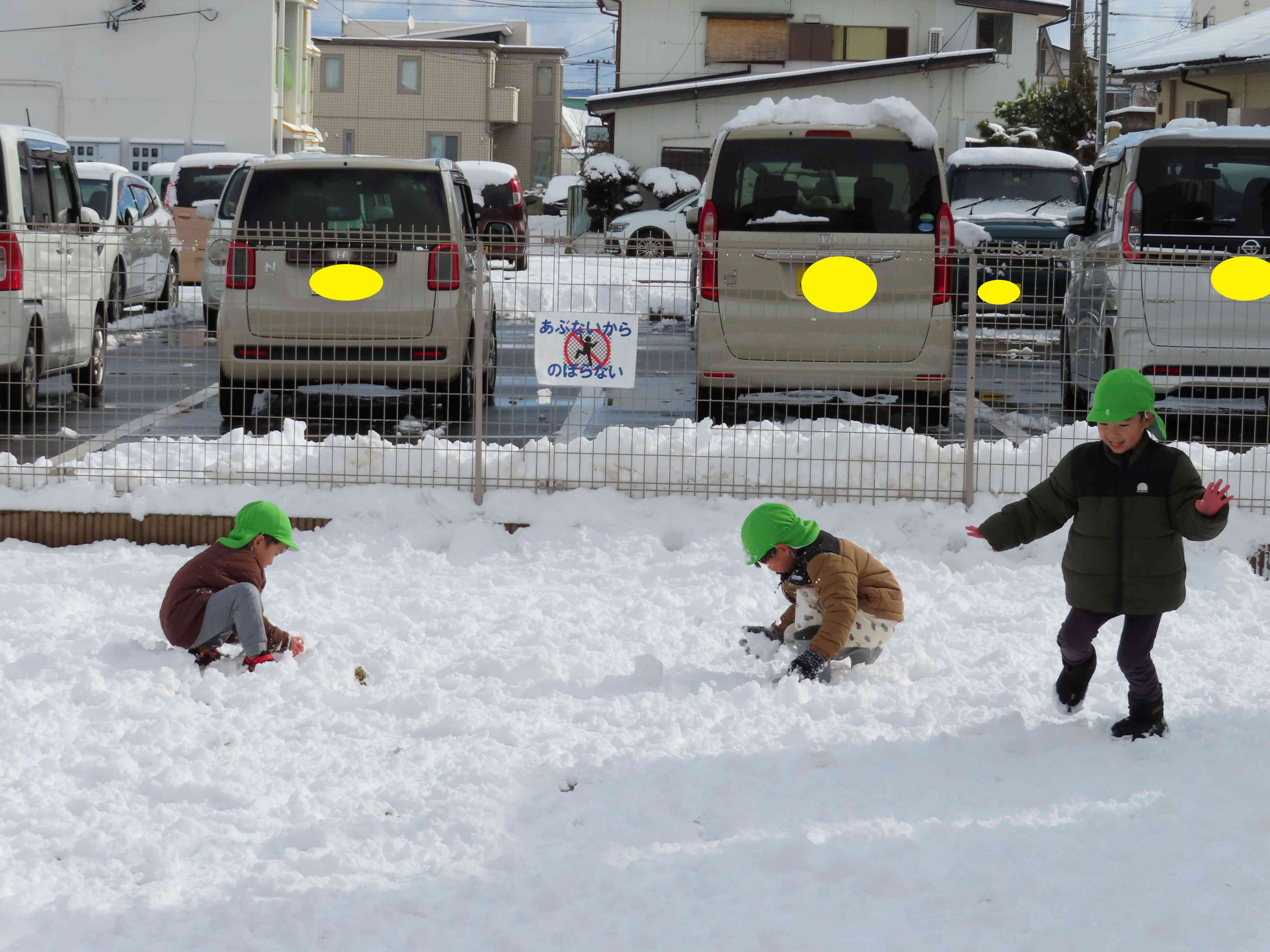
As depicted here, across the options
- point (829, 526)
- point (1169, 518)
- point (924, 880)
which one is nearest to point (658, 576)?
point (829, 526)

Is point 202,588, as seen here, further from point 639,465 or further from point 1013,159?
point 1013,159

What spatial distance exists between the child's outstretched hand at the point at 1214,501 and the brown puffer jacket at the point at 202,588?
2.96 m

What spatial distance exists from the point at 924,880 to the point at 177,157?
3311 centimetres

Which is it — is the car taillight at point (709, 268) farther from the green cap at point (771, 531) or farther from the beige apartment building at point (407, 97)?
the beige apartment building at point (407, 97)

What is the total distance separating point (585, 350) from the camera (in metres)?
6.99

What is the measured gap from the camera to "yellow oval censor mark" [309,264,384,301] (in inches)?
298

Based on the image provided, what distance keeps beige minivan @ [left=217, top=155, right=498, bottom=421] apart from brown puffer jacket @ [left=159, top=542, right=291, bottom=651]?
2164 millimetres

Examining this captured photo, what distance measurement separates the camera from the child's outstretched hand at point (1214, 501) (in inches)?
164

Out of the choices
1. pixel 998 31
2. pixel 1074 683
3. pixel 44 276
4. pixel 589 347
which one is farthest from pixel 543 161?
pixel 1074 683

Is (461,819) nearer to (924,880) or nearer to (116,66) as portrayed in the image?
(924,880)

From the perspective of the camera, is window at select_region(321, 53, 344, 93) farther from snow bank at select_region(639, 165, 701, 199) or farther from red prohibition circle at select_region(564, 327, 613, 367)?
red prohibition circle at select_region(564, 327, 613, 367)

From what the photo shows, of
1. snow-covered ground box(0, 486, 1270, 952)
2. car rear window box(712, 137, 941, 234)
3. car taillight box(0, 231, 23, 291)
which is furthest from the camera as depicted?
car rear window box(712, 137, 941, 234)

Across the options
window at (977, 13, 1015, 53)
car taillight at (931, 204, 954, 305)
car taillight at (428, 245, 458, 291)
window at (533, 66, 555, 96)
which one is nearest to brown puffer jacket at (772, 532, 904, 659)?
car taillight at (931, 204, 954, 305)

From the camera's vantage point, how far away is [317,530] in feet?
22.7
